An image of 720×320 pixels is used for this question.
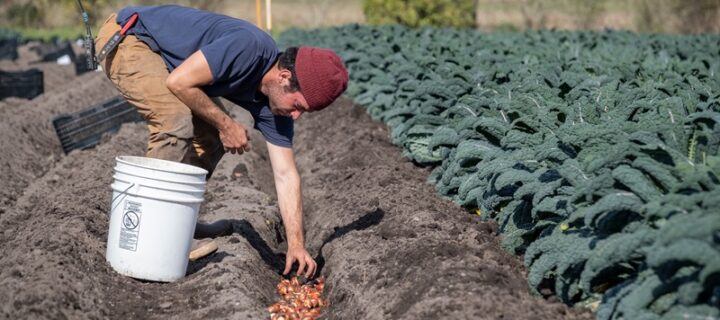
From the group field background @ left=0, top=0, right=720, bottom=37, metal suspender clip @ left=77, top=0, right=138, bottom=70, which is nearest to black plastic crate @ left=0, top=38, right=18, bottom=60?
field background @ left=0, top=0, right=720, bottom=37

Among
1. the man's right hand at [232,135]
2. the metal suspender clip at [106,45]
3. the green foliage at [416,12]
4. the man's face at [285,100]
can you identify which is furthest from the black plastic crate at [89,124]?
the green foliage at [416,12]

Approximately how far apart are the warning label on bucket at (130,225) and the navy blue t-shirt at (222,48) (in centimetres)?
81

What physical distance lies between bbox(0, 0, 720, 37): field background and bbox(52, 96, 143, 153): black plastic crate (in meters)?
19.6

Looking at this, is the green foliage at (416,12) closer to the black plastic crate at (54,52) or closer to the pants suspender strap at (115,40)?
the black plastic crate at (54,52)

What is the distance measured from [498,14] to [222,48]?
2912 cm

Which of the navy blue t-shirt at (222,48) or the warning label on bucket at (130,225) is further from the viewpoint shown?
the warning label on bucket at (130,225)

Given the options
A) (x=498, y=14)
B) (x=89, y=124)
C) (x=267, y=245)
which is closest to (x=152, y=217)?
(x=267, y=245)

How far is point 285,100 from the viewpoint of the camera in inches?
212

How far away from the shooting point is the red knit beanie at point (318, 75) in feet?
17.0

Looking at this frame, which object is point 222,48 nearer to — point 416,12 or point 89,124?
point 89,124

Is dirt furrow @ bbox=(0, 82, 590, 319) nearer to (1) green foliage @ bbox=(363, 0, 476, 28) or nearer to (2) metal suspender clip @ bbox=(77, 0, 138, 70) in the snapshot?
(2) metal suspender clip @ bbox=(77, 0, 138, 70)

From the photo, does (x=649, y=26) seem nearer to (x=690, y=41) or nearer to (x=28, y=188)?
(x=690, y=41)

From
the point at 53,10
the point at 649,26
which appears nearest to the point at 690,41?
the point at 649,26

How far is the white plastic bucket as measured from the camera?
5.26 metres
